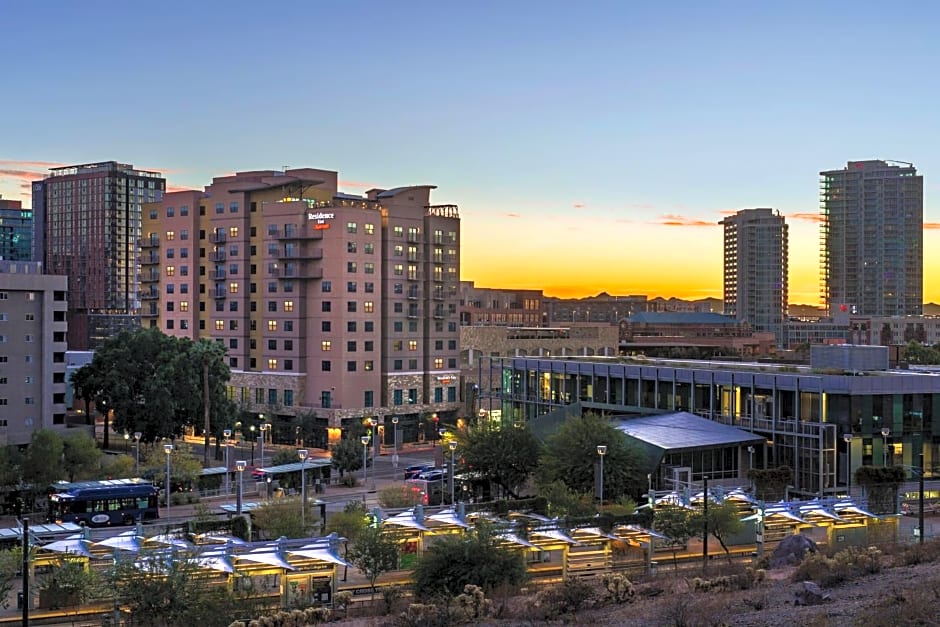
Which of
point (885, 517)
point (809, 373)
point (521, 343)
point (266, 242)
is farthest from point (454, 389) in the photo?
point (885, 517)

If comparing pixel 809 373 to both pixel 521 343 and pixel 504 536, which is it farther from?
pixel 521 343

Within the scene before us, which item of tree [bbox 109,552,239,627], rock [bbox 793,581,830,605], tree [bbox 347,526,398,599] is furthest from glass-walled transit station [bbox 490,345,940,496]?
tree [bbox 109,552,239,627]

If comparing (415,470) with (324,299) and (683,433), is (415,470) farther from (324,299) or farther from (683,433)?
(324,299)

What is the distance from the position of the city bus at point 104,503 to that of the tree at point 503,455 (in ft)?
63.9

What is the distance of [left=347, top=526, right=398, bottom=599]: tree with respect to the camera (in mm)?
40719

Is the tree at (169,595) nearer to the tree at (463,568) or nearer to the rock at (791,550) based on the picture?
the tree at (463,568)

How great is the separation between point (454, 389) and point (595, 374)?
40092 mm

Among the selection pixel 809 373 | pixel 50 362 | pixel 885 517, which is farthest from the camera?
pixel 50 362

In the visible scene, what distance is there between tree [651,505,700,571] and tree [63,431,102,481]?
1674 inches

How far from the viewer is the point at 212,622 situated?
34094 millimetres

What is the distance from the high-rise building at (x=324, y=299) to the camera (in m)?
114

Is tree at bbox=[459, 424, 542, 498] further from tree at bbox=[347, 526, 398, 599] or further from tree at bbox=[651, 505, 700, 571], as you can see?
tree at bbox=[347, 526, 398, 599]

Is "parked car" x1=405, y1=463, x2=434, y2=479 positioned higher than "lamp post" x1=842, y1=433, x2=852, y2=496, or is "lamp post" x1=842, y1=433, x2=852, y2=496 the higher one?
"lamp post" x1=842, y1=433, x2=852, y2=496

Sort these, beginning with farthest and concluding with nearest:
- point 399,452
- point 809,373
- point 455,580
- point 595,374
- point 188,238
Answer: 1. point 188,238
2. point 399,452
3. point 595,374
4. point 809,373
5. point 455,580
